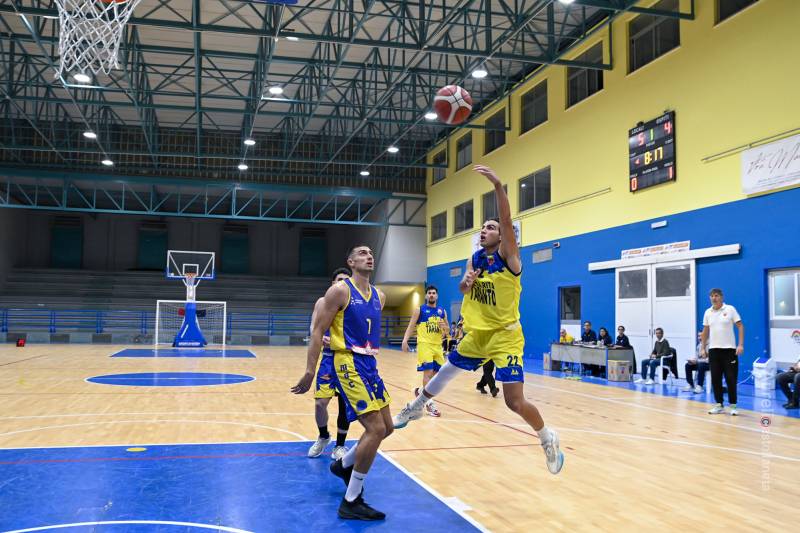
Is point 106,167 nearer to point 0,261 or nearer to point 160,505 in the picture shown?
point 0,261

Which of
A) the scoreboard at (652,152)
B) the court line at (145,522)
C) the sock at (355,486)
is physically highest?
the scoreboard at (652,152)

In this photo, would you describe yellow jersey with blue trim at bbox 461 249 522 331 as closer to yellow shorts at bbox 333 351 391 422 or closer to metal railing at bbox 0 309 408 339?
yellow shorts at bbox 333 351 391 422

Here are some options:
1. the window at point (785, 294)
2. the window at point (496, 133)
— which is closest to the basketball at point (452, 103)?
the window at point (785, 294)

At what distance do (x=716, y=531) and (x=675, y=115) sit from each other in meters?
12.3

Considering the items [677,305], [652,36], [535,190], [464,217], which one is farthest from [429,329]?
[464,217]

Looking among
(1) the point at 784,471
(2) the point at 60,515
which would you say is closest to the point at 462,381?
(1) the point at 784,471

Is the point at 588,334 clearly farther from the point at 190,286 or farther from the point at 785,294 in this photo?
the point at 190,286

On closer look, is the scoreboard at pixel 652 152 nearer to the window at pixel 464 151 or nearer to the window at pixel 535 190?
the window at pixel 535 190

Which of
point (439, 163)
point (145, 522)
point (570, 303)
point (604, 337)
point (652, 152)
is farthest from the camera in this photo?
point (439, 163)

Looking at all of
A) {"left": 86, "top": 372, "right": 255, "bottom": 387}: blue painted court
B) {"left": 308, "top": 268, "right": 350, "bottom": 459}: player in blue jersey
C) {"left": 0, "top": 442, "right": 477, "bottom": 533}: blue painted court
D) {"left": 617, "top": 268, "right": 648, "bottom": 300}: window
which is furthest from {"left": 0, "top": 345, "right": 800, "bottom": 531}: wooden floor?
{"left": 617, "top": 268, "right": 648, "bottom": 300}: window

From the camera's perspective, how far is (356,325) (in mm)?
4477

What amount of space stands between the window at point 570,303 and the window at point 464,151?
316 inches

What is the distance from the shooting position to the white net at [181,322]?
27.5 meters

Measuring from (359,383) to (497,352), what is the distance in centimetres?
109
